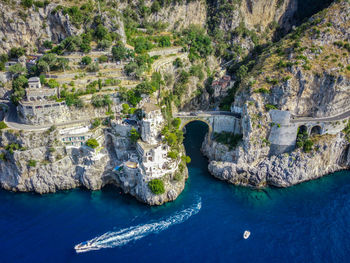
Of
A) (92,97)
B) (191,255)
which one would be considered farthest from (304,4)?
(191,255)

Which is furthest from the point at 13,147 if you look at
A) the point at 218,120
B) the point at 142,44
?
the point at 142,44

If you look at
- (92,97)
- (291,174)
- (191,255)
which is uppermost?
(92,97)

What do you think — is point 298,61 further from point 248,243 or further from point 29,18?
point 29,18

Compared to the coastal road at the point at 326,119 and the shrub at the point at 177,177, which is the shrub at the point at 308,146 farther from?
the shrub at the point at 177,177

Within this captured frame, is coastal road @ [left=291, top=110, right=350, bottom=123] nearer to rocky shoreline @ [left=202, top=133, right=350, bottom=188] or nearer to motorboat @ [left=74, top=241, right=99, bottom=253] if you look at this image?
rocky shoreline @ [left=202, top=133, right=350, bottom=188]

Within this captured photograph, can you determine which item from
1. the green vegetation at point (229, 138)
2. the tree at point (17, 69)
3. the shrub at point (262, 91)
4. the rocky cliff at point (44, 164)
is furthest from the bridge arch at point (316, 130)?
the tree at point (17, 69)

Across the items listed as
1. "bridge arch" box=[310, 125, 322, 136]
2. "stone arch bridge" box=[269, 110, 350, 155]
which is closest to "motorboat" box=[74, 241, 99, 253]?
"stone arch bridge" box=[269, 110, 350, 155]
